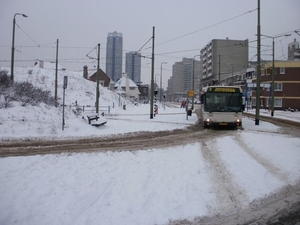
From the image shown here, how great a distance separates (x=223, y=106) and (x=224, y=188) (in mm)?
12041

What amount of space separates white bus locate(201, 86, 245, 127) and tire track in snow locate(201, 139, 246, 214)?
8.78 metres

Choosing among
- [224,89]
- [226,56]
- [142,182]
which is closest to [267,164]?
[142,182]

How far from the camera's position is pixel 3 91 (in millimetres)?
16516

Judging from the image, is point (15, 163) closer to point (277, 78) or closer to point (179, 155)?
point (179, 155)

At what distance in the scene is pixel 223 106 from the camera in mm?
17625

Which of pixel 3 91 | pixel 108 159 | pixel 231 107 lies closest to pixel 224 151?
pixel 108 159

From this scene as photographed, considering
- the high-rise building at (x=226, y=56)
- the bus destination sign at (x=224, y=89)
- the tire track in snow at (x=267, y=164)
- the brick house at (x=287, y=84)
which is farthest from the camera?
the high-rise building at (x=226, y=56)

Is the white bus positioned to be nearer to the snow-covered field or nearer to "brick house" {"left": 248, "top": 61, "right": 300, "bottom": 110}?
the snow-covered field

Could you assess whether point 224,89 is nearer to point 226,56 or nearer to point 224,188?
point 224,188

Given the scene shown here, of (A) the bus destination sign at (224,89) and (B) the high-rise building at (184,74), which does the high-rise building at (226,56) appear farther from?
(A) the bus destination sign at (224,89)

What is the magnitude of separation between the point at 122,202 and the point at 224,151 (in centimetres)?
600

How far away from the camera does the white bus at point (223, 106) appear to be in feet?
57.3

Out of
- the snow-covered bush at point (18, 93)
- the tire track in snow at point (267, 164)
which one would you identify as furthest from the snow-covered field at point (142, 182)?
the snow-covered bush at point (18, 93)

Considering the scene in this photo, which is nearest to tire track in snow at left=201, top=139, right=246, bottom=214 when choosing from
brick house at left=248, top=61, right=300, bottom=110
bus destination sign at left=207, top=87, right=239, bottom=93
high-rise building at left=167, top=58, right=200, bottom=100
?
bus destination sign at left=207, top=87, right=239, bottom=93
